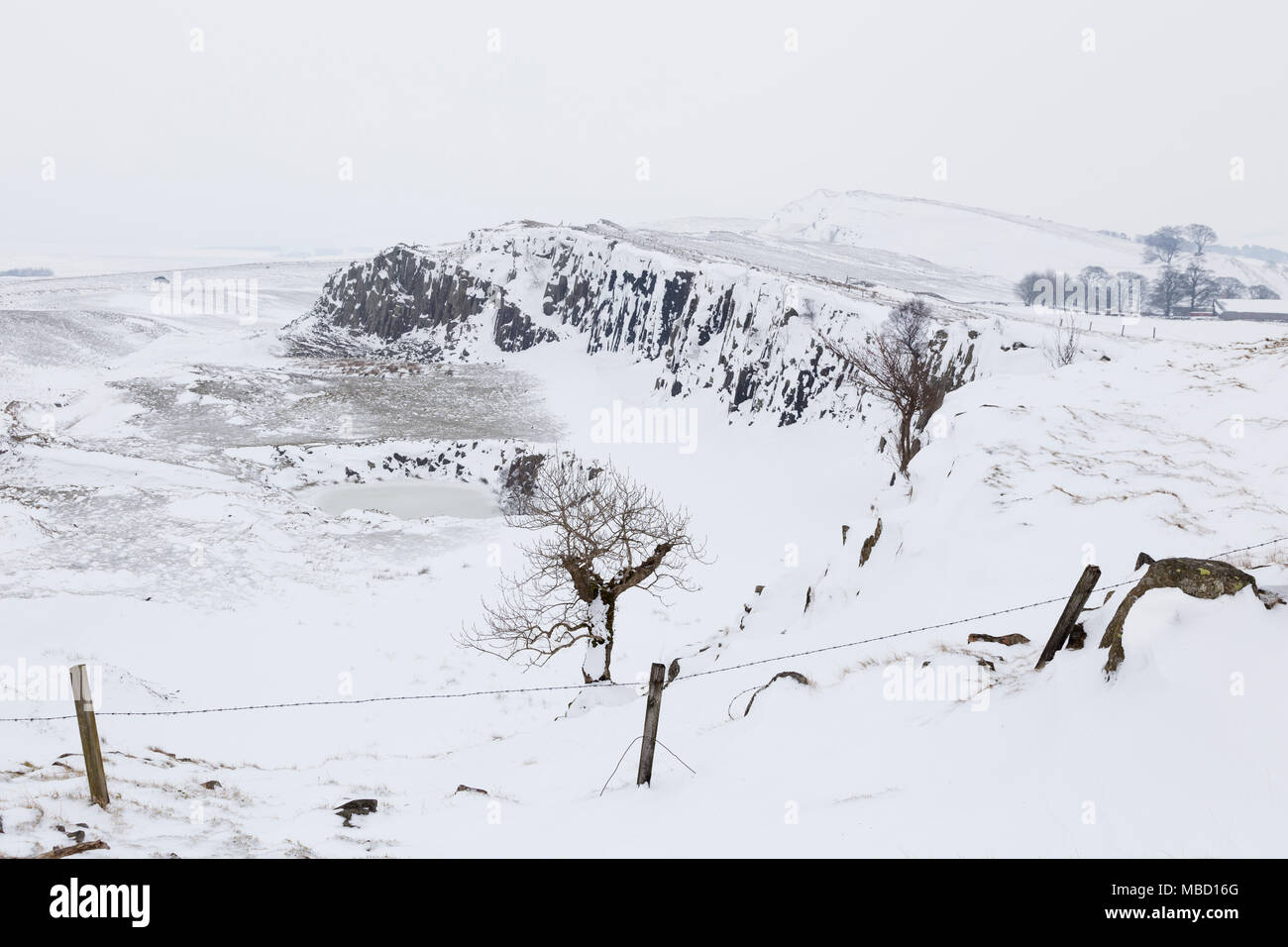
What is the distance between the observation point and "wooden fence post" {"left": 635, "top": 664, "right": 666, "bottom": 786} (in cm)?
814

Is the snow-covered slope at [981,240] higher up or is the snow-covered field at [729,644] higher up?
the snow-covered slope at [981,240]

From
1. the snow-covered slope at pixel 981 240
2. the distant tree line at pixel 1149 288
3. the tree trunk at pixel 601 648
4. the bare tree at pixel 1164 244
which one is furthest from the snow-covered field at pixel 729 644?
the bare tree at pixel 1164 244

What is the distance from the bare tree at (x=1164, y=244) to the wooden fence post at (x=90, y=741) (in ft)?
499

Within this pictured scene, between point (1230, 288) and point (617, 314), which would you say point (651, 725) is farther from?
point (1230, 288)

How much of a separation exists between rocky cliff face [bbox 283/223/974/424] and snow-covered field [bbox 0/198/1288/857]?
4.21 meters

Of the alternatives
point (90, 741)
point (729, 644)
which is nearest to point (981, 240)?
point (729, 644)

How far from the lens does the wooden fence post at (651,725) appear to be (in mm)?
8141

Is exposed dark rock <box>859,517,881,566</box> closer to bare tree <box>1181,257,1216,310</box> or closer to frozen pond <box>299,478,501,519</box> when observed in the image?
frozen pond <box>299,478,501,519</box>

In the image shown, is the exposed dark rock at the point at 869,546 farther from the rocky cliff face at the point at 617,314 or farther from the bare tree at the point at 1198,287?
the bare tree at the point at 1198,287

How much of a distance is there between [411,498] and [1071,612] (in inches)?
1477

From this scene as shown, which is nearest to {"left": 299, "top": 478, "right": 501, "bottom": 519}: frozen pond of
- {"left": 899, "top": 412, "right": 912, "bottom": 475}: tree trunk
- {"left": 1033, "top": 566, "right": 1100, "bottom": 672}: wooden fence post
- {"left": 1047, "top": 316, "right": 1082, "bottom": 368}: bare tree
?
{"left": 899, "top": 412, "right": 912, "bottom": 475}: tree trunk

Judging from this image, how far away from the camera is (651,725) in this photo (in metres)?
8.41

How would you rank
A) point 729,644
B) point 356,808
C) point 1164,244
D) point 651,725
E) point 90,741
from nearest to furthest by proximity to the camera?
point 90,741
point 651,725
point 356,808
point 729,644
point 1164,244
